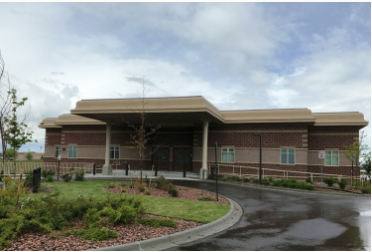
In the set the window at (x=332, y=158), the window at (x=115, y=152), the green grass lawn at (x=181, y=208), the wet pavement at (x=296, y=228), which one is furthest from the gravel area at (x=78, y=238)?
the window at (x=115, y=152)

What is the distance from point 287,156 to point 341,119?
5469 millimetres

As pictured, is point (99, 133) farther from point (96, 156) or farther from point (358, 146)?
point (358, 146)

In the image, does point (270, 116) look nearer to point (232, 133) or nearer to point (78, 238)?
point (232, 133)

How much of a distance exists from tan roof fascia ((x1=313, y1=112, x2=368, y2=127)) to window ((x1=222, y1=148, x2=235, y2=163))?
735 centimetres

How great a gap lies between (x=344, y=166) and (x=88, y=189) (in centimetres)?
2147

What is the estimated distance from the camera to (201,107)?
2302 centimetres

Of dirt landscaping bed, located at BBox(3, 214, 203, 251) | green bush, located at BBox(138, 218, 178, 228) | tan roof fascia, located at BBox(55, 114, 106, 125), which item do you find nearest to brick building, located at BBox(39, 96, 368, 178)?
tan roof fascia, located at BBox(55, 114, 106, 125)

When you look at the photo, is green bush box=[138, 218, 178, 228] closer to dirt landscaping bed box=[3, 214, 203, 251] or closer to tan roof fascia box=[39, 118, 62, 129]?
dirt landscaping bed box=[3, 214, 203, 251]

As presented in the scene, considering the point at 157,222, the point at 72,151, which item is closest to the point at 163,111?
the point at 72,151

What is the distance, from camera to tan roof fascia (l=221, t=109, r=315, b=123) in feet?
87.9

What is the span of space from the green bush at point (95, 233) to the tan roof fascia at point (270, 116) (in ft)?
71.4

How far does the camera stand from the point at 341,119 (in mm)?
27625

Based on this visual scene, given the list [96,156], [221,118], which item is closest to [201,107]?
[221,118]

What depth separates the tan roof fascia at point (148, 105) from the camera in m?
23.6
